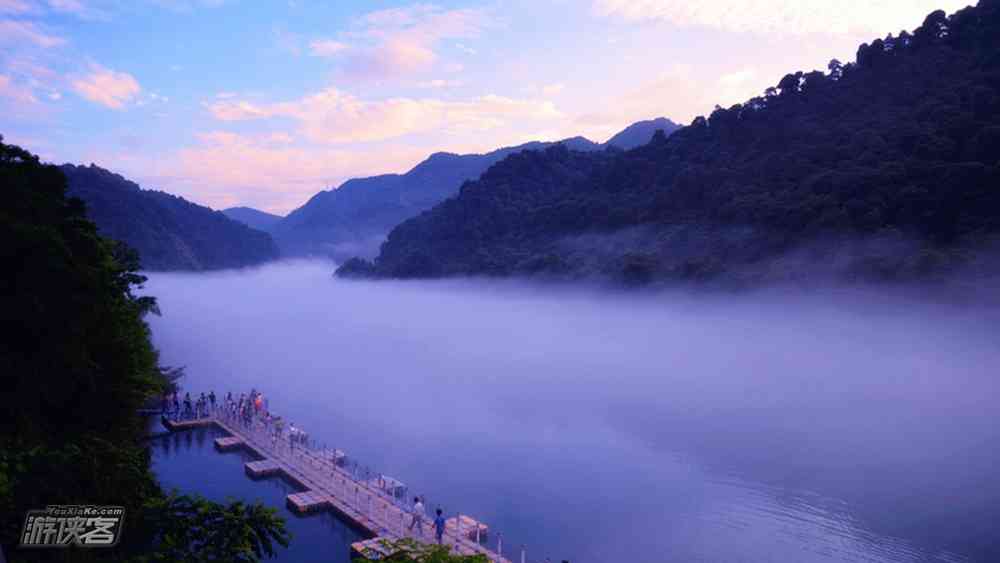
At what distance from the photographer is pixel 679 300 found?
64.0 meters

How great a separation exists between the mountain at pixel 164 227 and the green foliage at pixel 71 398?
82.5 metres

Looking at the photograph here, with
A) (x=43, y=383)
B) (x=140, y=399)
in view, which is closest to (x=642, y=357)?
(x=140, y=399)

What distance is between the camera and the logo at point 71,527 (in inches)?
217

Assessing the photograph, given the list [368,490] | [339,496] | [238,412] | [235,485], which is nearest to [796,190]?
[238,412]

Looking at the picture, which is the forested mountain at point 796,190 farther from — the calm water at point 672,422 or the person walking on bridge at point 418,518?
the person walking on bridge at point 418,518

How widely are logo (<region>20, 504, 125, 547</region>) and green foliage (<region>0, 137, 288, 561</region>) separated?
0.84 ft

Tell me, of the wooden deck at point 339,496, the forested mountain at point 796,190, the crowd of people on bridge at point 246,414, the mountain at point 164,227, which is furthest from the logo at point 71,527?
the mountain at point 164,227

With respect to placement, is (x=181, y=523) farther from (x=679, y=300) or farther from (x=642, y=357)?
(x=679, y=300)

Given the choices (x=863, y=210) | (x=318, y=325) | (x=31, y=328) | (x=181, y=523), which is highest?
(x=863, y=210)

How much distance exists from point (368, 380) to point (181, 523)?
125 ft

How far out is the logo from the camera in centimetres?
552

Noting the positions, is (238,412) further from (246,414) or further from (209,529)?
(209,529)

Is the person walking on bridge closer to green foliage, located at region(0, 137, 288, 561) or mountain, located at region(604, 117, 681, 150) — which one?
green foliage, located at region(0, 137, 288, 561)

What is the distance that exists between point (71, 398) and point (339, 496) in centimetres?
783
